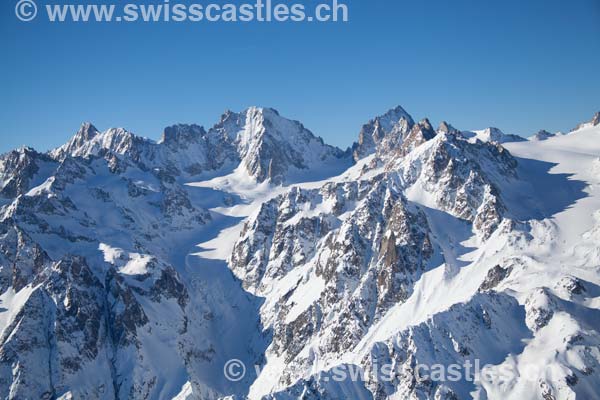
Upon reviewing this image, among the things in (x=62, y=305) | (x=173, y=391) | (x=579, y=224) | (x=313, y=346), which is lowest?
(x=173, y=391)

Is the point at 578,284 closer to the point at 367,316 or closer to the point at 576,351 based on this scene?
the point at 576,351

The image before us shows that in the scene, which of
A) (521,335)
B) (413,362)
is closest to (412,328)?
(413,362)

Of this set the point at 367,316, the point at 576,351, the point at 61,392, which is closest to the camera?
the point at 576,351

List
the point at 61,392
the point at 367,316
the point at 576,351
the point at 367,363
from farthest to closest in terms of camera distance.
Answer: the point at 367,316
the point at 61,392
the point at 367,363
the point at 576,351

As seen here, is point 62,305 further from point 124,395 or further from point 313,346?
point 313,346

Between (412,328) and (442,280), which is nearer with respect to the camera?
(412,328)

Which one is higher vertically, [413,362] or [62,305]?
[62,305]

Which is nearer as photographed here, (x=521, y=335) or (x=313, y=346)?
(x=521, y=335)

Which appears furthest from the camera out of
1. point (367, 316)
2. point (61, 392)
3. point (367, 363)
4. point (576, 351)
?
point (367, 316)

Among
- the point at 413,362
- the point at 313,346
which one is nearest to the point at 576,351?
the point at 413,362
